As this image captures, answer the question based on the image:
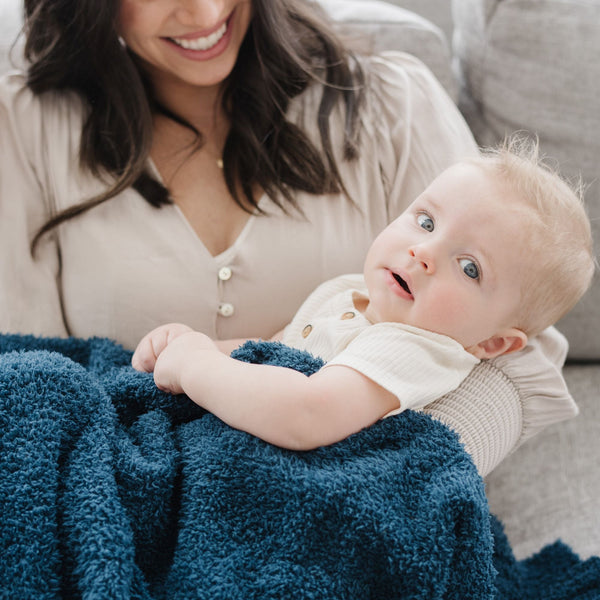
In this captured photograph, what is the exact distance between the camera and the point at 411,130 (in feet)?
4.25

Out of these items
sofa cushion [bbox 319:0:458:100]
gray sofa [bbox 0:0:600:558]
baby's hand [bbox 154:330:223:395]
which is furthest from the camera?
sofa cushion [bbox 319:0:458:100]

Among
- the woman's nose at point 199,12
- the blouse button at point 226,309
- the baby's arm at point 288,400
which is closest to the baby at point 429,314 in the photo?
the baby's arm at point 288,400

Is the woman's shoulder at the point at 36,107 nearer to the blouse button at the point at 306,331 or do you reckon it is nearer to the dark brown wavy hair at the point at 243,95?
the dark brown wavy hair at the point at 243,95

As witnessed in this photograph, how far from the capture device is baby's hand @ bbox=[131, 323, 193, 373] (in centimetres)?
102

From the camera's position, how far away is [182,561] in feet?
2.66

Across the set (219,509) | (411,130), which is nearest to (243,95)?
(411,130)

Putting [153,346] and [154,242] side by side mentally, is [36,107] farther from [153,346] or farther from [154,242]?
[153,346]

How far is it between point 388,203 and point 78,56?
599 millimetres

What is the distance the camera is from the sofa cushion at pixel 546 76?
4.60 feet

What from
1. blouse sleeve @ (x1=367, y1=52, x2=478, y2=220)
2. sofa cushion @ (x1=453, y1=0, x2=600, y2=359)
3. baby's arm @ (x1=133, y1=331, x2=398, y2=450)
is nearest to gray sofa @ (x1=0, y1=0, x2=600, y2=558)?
sofa cushion @ (x1=453, y1=0, x2=600, y2=359)

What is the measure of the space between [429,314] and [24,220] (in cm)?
71

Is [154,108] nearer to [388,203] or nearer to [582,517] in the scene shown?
[388,203]

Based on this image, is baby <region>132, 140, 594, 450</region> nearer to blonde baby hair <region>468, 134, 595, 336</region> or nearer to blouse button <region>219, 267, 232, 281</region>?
blonde baby hair <region>468, 134, 595, 336</region>

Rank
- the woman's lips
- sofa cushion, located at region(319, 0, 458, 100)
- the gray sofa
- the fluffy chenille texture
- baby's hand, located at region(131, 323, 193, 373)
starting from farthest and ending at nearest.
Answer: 1. sofa cushion, located at region(319, 0, 458, 100)
2. the gray sofa
3. the woman's lips
4. baby's hand, located at region(131, 323, 193, 373)
5. the fluffy chenille texture
